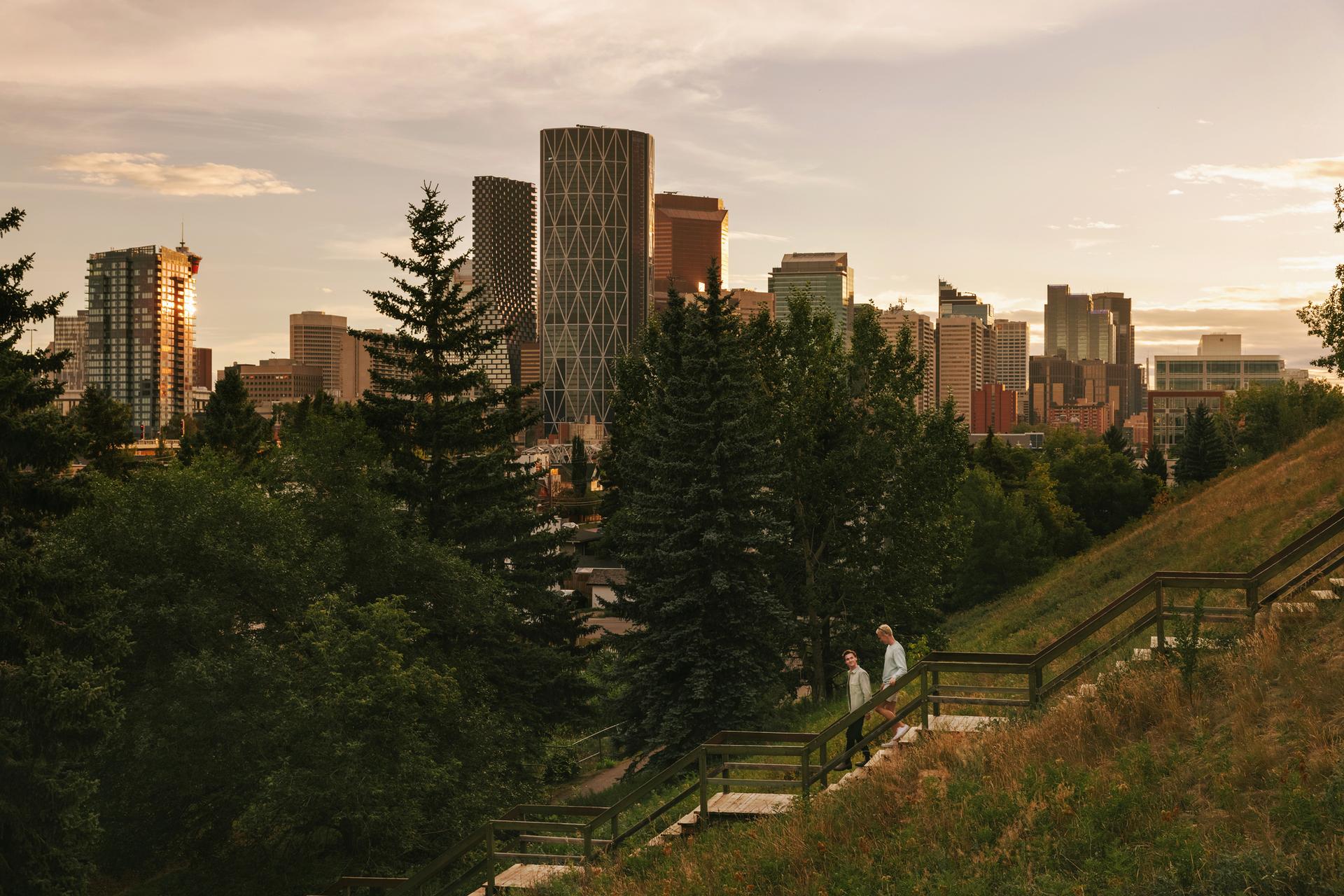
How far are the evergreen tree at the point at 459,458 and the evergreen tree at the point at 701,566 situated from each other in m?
5.69

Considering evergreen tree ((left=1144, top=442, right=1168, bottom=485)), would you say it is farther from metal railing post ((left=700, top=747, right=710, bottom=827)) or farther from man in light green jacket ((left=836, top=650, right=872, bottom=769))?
metal railing post ((left=700, top=747, right=710, bottom=827))

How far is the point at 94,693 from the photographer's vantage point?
21422 millimetres

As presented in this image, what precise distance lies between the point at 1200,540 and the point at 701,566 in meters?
14.1

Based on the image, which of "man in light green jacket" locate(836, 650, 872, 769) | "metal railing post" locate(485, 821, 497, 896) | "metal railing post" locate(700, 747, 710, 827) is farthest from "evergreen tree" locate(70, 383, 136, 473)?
"metal railing post" locate(700, 747, 710, 827)

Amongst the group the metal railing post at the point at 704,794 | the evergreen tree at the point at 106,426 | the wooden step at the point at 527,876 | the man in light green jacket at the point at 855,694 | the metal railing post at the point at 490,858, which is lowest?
the wooden step at the point at 527,876

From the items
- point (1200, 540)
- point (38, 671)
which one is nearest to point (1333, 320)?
point (1200, 540)

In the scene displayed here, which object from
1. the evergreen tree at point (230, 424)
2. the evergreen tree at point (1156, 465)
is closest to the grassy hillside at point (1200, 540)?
the evergreen tree at point (230, 424)

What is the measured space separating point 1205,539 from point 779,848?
23465 millimetres

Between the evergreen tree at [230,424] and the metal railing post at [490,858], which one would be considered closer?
the metal railing post at [490,858]

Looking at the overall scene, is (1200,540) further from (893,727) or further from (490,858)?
(490,858)

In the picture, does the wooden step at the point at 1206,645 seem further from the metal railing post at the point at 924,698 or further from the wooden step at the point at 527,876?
the wooden step at the point at 527,876

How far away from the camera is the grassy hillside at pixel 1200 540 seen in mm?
27266

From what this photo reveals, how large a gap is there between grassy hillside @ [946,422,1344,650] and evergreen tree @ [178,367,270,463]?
1683 inches

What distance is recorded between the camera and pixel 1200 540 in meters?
32.0
